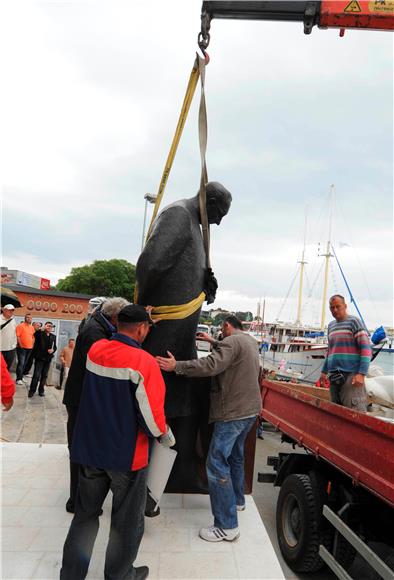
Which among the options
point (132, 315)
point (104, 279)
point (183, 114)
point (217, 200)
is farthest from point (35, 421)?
point (104, 279)

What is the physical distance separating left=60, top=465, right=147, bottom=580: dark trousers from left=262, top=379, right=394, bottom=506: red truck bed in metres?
1.70

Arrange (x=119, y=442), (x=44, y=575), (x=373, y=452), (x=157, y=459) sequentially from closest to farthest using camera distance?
(x=119, y=442) < (x=44, y=575) < (x=157, y=459) < (x=373, y=452)

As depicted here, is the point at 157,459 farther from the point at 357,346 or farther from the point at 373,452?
the point at 357,346

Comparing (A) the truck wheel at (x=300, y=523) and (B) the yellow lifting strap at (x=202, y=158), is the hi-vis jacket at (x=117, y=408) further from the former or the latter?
(A) the truck wheel at (x=300, y=523)

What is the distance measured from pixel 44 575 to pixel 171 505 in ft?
3.81

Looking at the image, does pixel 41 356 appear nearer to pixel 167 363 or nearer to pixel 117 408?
pixel 167 363

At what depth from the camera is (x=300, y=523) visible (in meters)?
3.91

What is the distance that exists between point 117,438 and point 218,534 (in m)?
1.27

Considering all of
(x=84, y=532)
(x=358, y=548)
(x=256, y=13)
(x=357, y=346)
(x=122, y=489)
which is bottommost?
(x=358, y=548)

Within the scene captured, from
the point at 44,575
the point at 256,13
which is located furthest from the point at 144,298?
the point at 256,13

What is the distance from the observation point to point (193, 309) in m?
3.08

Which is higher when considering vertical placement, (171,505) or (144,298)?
(144,298)

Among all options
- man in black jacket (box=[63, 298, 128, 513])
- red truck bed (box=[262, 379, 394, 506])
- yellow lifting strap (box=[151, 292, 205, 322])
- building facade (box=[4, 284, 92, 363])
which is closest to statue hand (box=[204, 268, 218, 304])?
yellow lifting strap (box=[151, 292, 205, 322])

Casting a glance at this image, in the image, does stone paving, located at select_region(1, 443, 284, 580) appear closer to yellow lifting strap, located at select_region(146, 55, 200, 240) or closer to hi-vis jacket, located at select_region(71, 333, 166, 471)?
hi-vis jacket, located at select_region(71, 333, 166, 471)
